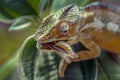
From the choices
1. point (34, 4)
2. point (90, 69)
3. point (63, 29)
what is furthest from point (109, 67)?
point (34, 4)

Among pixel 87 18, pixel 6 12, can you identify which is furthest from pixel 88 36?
pixel 6 12

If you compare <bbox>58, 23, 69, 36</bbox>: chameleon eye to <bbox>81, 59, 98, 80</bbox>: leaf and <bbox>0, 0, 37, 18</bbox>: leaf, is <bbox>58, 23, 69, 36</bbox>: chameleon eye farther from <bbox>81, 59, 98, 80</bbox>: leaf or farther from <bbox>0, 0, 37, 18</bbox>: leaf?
<bbox>0, 0, 37, 18</bbox>: leaf

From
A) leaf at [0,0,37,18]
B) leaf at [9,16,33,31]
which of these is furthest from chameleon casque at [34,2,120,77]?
leaf at [0,0,37,18]

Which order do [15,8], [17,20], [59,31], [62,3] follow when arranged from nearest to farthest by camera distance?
[59,31] → [62,3] → [17,20] → [15,8]

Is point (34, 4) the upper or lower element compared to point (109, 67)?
upper

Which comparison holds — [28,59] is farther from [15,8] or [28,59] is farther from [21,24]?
[15,8]
